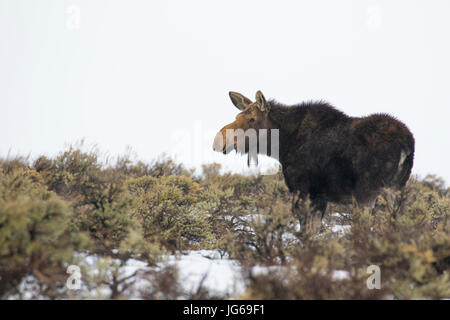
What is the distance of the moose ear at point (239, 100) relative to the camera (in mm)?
7211

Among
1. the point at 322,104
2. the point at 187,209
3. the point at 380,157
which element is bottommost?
the point at 187,209

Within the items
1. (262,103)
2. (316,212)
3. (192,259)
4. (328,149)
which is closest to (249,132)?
(262,103)

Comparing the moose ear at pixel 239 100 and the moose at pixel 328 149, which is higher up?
the moose ear at pixel 239 100

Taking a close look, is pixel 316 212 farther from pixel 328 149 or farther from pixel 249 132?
pixel 249 132

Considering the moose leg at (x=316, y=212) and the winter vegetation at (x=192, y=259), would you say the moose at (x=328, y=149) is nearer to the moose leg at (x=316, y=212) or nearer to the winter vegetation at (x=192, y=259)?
the moose leg at (x=316, y=212)

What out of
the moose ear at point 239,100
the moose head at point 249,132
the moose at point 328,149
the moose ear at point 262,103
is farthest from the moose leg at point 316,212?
the moose ear at point 239,100

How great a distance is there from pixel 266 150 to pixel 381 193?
2086mm

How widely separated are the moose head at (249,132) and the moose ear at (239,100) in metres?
0.24

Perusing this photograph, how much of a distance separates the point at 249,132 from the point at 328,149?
1.54 meters

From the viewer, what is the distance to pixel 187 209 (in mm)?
7863

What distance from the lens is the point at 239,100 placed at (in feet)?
23.8
